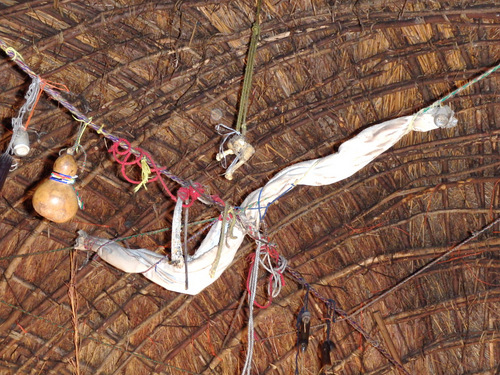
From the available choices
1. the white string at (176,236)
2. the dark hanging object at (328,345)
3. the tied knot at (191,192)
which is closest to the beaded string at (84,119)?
the tied knot at (191,192)

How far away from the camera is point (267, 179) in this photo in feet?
16.5

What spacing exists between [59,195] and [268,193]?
1.23 m

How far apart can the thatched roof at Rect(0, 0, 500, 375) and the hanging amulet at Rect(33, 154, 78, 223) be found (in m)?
0.16

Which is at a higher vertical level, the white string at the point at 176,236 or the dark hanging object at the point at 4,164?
the white string at the point at 176,236

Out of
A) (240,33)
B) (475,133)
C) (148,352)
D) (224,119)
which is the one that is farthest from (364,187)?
(148,352)

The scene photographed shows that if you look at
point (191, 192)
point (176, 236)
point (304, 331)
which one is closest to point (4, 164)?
point (191, 192)

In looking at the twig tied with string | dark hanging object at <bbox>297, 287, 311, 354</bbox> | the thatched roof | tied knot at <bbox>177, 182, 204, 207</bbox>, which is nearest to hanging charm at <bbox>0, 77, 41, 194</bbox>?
the thatched roof

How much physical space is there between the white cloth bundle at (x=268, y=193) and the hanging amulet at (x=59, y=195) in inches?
39.8

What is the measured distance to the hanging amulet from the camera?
309 centimetres

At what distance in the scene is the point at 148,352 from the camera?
618 centimetres

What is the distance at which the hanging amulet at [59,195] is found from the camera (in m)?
3.09

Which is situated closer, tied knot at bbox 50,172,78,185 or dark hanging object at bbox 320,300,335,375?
tied knot at bbox 50,172,78,185

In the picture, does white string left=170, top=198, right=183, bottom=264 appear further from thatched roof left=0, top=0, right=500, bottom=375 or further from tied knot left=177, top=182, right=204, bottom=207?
thatched roof left=0, top=0, right=500, bottom=375

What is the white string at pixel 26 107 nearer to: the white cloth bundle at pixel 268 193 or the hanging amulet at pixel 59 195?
the hanging amulet at pixel 59 195
